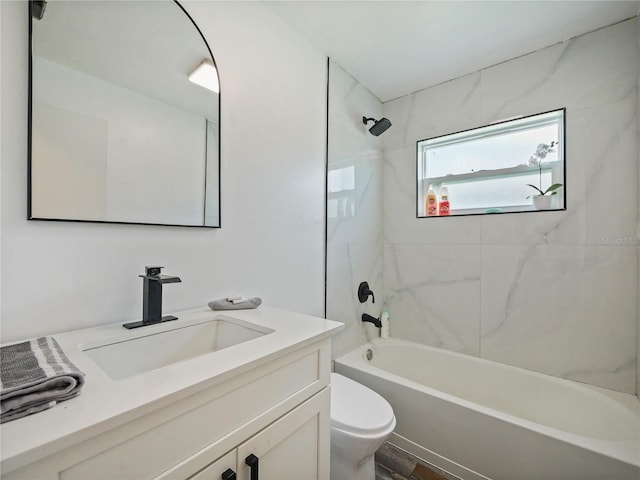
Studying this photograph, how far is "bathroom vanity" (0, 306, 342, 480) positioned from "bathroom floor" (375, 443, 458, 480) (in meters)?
0.78

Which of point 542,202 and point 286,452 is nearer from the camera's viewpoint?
point 286,452

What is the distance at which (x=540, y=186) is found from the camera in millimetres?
1850

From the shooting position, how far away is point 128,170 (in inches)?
38.8

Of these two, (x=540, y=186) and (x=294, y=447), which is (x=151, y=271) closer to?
(x=294, y=447)

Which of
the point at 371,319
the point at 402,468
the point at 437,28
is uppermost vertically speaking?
the point at 437,28

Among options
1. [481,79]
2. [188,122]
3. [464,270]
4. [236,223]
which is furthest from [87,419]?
[481,79]

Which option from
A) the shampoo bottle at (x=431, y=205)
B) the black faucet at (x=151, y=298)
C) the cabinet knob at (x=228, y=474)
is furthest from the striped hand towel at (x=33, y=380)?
the shampoo bottle at (x=431, y=205)

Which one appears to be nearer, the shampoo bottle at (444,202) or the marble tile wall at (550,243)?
the marble tile wall at (550,243)

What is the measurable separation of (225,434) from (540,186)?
2.21 meters

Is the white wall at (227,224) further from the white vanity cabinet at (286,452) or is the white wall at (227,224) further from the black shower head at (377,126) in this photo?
the white vanity cabinet at (286,452)

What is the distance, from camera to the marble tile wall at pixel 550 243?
1.54 meters

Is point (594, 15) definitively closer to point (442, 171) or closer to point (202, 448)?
point (442, 171)

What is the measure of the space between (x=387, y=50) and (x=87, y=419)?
216cm

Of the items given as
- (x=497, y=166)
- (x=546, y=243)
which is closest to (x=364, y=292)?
(x=546, y=243)
